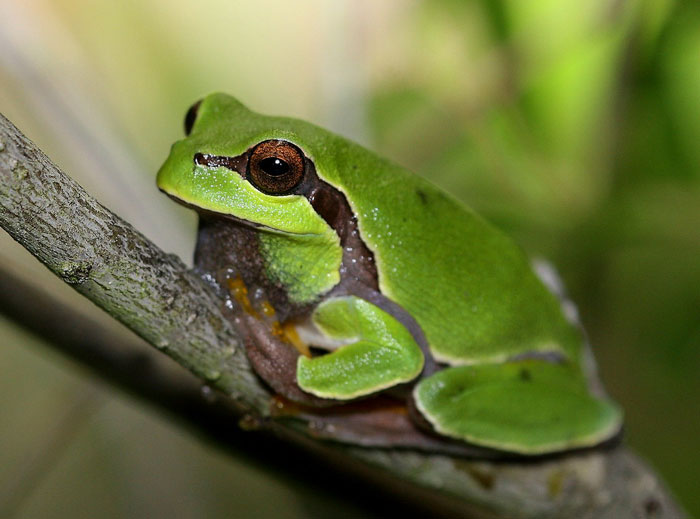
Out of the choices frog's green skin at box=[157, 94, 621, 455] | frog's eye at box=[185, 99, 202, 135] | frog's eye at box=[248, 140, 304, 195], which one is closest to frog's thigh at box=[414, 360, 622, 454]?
frog's green skin at box=[157, 94, 621, 455]

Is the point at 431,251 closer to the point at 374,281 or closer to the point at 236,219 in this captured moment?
the point at 374,281

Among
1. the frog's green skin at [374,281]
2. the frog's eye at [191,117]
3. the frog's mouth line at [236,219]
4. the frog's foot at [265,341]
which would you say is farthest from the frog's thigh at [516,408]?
the frog's eye at [191,117]

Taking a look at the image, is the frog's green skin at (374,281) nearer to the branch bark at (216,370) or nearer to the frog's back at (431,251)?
the frog's back at (431,251)

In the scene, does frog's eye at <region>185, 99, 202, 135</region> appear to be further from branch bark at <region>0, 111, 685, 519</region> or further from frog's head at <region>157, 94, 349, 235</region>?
branch bark at <region>0, 111, 685, 519</region>

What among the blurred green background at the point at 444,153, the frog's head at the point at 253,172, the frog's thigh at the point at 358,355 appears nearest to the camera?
the frog's head at the point at 253,172

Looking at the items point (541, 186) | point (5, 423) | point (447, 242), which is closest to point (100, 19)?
point (5, 423)

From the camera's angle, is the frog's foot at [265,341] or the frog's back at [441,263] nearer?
the frog's foot at [265,341]

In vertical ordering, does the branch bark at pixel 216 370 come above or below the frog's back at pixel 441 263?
below

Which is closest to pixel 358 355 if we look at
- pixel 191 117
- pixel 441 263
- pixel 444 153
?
pixel 441 263
